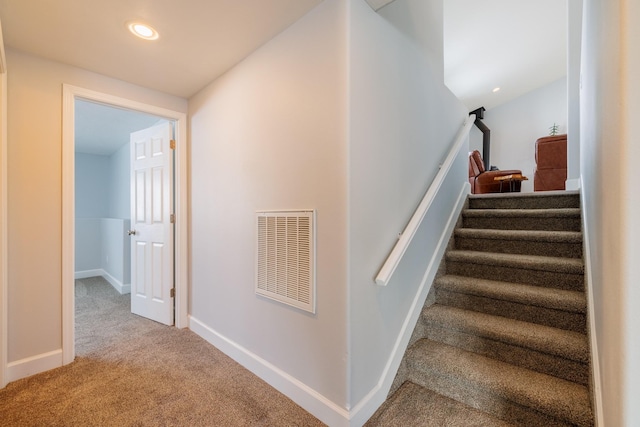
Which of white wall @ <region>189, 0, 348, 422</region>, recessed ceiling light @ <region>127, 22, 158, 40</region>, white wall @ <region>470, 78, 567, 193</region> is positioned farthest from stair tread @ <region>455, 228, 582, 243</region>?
white wall @ <region>470, 78, 567, 193</region>

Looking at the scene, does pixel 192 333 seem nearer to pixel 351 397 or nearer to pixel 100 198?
pixel 351 397

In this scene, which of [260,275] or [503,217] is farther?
[503,217]

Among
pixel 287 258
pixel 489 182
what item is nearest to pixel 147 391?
pixel 287 258

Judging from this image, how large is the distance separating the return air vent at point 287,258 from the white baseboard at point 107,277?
327 centimetres

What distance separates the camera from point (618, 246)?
30.1 inches

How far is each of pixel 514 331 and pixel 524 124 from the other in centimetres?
652

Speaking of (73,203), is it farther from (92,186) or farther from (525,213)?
(92,186)

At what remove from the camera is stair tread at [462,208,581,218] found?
226 centimetres

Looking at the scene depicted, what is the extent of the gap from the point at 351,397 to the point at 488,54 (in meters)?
5.18

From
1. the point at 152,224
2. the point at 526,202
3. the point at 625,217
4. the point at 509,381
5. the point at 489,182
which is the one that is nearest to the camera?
the point at 625,217

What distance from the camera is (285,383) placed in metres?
1.73

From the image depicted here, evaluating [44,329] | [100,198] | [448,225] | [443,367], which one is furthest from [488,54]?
[100,198]

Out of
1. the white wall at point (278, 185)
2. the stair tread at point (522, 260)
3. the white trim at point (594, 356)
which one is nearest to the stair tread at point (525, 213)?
the stair tread at point (522, 260)

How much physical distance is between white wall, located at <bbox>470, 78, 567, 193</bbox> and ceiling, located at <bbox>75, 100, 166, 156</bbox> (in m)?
7.16
